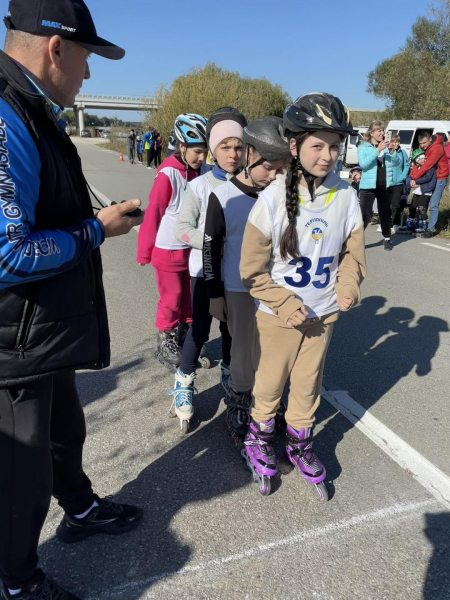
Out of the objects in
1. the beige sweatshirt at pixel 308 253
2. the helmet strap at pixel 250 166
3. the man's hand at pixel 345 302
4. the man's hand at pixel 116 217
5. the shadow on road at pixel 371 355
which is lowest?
the shadow on road at pixel 371 355

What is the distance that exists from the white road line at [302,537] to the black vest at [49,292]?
100cm

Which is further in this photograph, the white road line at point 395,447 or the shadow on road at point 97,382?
the shadow on road at point 97,382

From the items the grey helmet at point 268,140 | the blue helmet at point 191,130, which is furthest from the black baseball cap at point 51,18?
the blue helmet at point 191,130

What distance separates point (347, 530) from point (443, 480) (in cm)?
73

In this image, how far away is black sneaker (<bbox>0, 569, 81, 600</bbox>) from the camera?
1.71 meters

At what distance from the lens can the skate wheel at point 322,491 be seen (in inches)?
94.5

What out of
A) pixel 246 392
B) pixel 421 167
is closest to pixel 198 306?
pixel 246 392

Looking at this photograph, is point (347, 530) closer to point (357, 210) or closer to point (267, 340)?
point (267, 340)

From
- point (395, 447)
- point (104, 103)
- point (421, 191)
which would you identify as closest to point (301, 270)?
point (395, 447)

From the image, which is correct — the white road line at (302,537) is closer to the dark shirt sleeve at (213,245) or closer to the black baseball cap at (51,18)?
the dark shirt sleeve at (213,245)

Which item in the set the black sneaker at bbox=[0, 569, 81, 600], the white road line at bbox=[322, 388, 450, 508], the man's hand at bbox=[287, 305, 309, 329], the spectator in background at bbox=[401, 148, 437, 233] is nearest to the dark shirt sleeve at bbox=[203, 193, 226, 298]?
the man's hand at bbox=[287, 305, 309, 329]

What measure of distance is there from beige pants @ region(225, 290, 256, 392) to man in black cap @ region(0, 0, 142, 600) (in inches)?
43.8

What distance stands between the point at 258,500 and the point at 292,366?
28.5 inches

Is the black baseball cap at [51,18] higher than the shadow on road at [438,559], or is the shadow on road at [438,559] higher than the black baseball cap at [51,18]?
the black baseball cap at [51,18]
